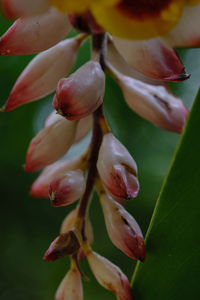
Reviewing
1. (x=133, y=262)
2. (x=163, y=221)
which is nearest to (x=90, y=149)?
(x=163, y=221)

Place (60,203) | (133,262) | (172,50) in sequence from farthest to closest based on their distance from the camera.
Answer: (133,262) < (60,203) < (172,50)

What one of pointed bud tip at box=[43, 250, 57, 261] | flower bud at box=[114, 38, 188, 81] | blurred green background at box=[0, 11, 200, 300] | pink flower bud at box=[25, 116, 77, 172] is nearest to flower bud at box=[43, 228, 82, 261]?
pointed bud tip at box=[43, 250, 57, 261]

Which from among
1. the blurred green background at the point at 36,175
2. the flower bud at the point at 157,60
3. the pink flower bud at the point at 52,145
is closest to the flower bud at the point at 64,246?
the pink flower bud at the point at 52,145

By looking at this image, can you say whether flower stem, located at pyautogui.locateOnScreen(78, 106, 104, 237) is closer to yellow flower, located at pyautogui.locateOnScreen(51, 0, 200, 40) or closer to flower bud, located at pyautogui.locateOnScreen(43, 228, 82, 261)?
flower bud, located at pyautogui.locateOnScreen(43, 228, 82, 261)

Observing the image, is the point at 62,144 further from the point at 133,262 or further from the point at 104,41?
the point at 133,262

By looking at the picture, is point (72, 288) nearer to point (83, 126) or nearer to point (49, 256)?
point (49, 256)

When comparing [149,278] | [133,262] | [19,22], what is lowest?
[133,262]

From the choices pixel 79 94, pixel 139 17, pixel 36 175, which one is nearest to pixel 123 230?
pixel 79 94
